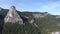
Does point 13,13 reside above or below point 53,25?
above

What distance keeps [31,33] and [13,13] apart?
8.85 m

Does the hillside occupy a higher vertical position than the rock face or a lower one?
lower

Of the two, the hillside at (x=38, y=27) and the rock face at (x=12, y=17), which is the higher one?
the rock face at (x=12, y=17)

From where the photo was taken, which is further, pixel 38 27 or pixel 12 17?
pixel 38 27

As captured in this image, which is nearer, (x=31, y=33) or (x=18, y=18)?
(x=31, y=33)

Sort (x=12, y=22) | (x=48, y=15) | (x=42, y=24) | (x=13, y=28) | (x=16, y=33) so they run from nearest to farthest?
(x=16, y=33), (x=13, y=28), (x=12, y=22), (x=42, y=24), (x=48, y=15)

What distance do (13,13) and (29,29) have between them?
6.33m

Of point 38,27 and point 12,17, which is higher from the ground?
point 12,17

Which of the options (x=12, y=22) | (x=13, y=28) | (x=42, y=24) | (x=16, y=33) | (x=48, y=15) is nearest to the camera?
(x=16, y=33)

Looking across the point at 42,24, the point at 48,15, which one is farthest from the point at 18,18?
the point at 48,15

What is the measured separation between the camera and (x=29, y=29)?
39.4 meters

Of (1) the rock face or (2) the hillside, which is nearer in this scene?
(2) the hillside

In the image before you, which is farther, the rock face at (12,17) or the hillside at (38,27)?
the rock face at (12,17)

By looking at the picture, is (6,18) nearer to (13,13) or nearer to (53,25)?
(13,13)
